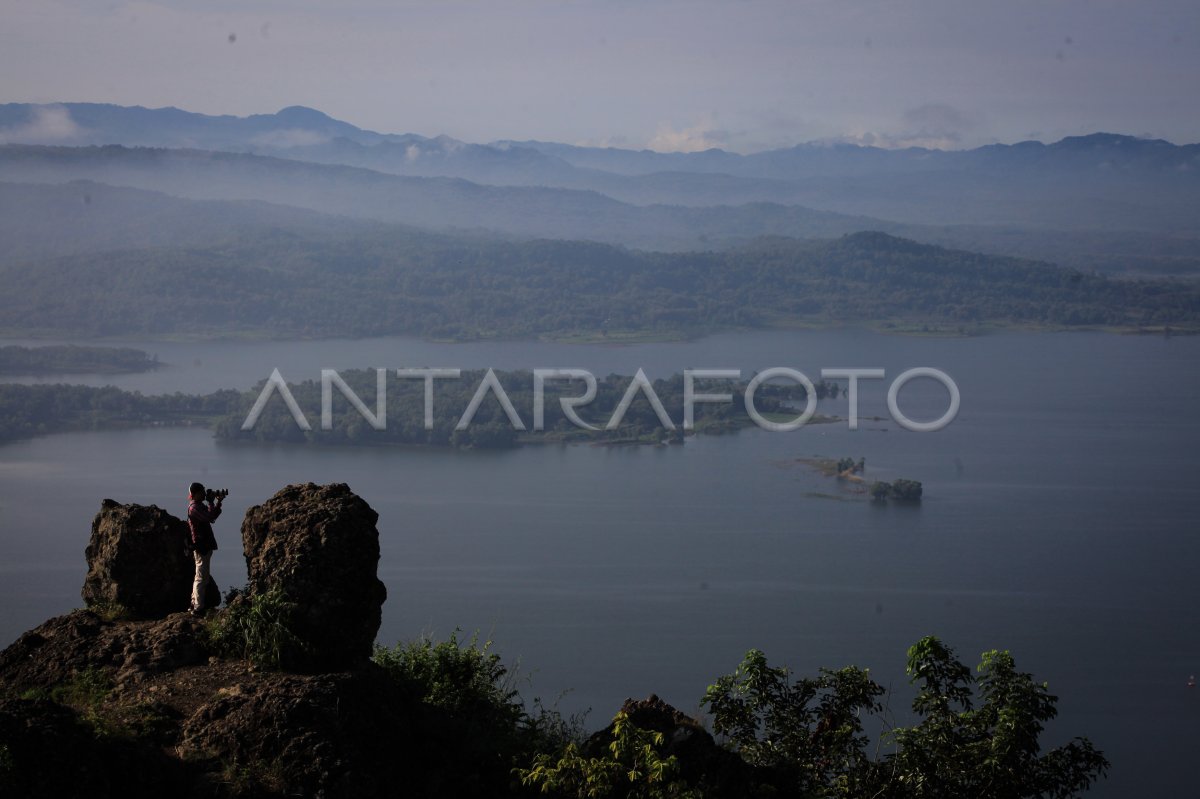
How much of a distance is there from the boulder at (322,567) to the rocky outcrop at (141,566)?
1.04 metres

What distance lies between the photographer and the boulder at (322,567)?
18.7ft

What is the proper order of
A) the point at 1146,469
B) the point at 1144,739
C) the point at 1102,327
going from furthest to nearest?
the point at 1102,327, the point at 1146,469, the point at 1144,739

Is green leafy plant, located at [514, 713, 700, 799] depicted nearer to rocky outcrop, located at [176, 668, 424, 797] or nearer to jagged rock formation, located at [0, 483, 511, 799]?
jagged rock formation, located at [0, 483, 511, 799]

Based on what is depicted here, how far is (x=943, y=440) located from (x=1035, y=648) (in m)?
28.0

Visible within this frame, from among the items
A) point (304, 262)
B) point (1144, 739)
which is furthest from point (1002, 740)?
point (304, 262)

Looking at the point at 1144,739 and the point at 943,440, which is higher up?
the point at 943,440

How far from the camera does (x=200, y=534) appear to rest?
21.4ft

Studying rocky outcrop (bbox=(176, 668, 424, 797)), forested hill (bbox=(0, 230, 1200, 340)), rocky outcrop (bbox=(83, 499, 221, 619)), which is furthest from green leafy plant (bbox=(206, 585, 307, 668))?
forested hill (bbox=(0, 230, 1200, 340))

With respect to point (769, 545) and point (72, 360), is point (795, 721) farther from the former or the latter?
point (72, 360)

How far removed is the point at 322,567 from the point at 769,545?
29530 mm

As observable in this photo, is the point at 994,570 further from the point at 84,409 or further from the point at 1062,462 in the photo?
the point at 84,409

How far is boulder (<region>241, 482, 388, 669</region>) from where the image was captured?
5.70m

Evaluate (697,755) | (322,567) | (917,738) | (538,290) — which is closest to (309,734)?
(322,567)

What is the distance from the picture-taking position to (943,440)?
52531 mm
